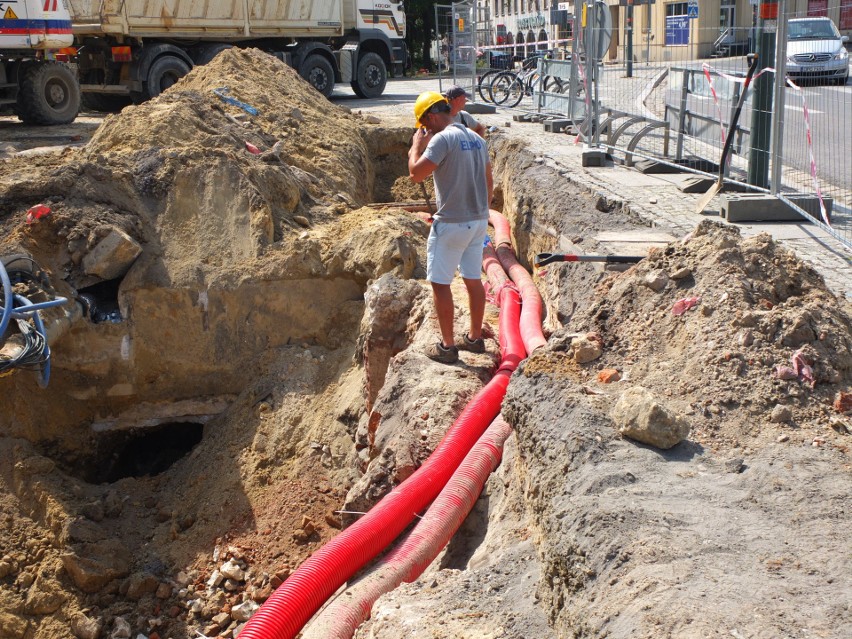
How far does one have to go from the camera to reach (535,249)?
8.36 m

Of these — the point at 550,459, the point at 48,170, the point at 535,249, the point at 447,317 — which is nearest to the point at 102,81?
the point at 48,170

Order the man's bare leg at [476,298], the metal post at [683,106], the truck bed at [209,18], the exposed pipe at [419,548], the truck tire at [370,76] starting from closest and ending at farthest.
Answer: the exposed pipe at [419,548], the man's bare leg at [476,298], the metal post at [683,106], the truck bed at [209,18], the truck tire at [370,76]

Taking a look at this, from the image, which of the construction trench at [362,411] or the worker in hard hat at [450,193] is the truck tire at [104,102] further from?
the worker in hard hat at [450,193]

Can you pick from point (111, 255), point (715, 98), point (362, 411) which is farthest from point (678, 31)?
point (111, 255)

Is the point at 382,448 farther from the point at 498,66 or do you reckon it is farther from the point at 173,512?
the point at 498,66

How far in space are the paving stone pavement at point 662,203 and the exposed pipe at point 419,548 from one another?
2235 mm

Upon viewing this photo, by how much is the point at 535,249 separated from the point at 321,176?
2.78 meters

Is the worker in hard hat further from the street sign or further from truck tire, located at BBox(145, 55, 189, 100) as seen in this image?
truck tire, located at BBox(145, 55, 189, 100)

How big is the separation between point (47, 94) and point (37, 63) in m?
0.71

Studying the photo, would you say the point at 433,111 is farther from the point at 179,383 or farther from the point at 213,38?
the point at 213,38

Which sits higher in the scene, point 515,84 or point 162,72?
point 162,72

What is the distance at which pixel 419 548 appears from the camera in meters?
4.25

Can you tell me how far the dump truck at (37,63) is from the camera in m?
14.2

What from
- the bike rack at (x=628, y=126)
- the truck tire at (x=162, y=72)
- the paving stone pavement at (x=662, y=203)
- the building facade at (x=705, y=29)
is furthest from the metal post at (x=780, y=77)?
the truck tire at (x=162, y=72)
